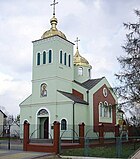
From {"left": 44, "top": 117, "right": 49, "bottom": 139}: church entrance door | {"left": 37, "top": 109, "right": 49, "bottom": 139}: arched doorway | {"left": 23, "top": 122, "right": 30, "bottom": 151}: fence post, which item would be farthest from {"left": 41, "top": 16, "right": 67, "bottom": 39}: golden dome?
{"left": 23, "top": 122, "right": 30, "bottom": 151}: fence post

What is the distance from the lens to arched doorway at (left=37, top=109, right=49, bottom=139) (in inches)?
1187

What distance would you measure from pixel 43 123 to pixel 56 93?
3892 millimetres

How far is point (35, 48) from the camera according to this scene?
1259 inches

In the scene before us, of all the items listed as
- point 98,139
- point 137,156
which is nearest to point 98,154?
point 137,156

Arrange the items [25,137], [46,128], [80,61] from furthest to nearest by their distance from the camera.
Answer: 1. [80,61]
2. [46,128]
3. [25,137]

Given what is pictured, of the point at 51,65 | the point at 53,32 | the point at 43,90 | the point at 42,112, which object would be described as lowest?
the point at 42,112

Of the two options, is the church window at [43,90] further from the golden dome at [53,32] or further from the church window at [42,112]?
the golden dome at [53,32]

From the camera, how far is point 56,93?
97.2ft

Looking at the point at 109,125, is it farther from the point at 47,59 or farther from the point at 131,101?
the point at 131,101

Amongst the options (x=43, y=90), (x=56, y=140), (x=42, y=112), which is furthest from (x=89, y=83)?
(x=56, y=140)

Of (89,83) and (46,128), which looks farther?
(89,83)

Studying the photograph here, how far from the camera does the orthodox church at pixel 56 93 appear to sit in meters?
29.2

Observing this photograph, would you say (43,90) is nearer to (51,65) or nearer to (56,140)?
(51,65)

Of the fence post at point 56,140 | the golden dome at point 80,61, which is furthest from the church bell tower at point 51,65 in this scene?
the fence post at point 56,140
